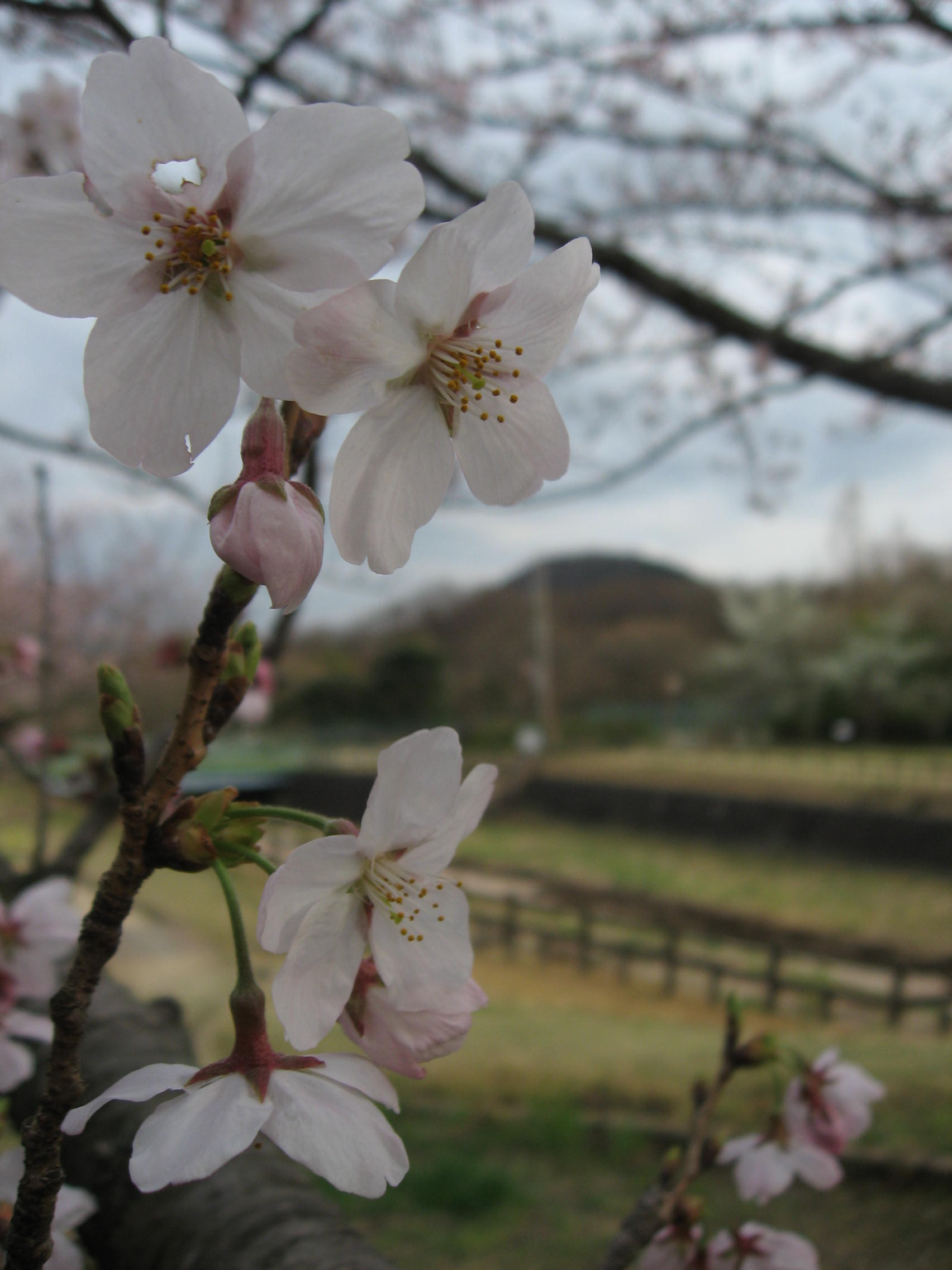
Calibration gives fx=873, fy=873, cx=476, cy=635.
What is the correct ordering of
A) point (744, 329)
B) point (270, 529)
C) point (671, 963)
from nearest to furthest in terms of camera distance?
point (270, 529) < point (744, 329) < point (671, 963)

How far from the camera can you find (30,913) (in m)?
0.62

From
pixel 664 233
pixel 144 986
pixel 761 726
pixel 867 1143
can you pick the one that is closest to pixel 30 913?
pixel 867 1143

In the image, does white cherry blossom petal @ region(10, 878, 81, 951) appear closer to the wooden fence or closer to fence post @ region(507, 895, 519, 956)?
the wooden fence

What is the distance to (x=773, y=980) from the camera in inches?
171

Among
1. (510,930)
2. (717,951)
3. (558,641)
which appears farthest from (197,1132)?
(558,641)

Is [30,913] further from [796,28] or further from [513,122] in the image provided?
[513,122]

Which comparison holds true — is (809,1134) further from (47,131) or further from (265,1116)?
(47,131)

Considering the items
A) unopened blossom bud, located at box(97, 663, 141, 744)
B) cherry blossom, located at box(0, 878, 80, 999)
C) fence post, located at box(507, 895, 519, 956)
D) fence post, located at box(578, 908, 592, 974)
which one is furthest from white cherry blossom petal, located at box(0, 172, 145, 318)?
fence post, located at box(507, 895, 519, 956)

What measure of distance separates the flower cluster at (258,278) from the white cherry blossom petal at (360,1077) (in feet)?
0.59

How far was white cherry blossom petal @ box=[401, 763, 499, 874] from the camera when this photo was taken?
1.07 ft

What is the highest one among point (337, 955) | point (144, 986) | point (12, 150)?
point (12, 150)

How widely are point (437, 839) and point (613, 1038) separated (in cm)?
264

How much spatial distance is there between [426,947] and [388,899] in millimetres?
25

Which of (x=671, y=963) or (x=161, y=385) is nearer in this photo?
(x=161, y=385)
